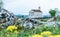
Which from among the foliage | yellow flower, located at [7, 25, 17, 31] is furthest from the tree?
yellow flower, located at [7, 25, 17, 31]

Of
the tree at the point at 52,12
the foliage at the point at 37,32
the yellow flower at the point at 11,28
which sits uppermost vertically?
the tree at the point at 52,12

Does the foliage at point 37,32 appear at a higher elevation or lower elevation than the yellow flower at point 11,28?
lower

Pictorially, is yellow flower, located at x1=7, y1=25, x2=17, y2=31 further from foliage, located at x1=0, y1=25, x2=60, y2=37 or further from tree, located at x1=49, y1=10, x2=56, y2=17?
tree, located at x1=49, y1=10, x2=56, y2=17

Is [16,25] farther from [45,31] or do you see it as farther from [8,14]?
[45,31]

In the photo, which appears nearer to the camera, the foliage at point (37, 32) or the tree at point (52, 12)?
the foliage at point (37, 32)

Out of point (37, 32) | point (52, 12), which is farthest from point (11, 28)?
point (52, 12)

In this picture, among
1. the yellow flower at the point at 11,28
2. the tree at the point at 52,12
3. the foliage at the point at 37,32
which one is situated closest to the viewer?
the foliage at the point at 37,32

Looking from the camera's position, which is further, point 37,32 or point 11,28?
point 11,28

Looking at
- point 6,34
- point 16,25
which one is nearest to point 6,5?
point 16,25

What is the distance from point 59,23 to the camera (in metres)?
2.99

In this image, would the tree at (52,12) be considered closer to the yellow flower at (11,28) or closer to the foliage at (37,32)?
the foliage at (37,32)

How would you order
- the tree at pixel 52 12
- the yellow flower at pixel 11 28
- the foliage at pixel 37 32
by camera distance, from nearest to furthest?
the foliage at pixel 37 32 < the yellow flower at pixel 11 28 < the tree at pixel 52 12

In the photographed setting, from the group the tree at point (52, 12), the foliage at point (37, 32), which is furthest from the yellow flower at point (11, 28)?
the tree at point (52, 12)

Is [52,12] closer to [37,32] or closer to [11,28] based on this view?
[37,32]
